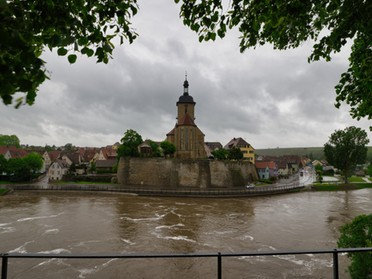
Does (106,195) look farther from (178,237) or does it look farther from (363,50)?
(363,50)

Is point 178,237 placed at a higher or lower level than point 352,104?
lower

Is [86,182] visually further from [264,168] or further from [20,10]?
[20,10]

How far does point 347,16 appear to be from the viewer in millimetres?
3951

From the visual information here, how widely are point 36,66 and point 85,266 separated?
36.4ft

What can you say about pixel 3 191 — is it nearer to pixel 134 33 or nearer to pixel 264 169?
pixel 134 33

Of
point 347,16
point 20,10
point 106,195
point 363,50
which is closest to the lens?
point 20,10

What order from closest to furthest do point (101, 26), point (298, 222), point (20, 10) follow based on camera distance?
point (20, 10), point (101, 26), point (298, 222)

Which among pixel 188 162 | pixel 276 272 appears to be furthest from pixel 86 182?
pixel 276 272

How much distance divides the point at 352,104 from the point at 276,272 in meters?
7.56

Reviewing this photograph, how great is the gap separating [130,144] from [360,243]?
38962 mm

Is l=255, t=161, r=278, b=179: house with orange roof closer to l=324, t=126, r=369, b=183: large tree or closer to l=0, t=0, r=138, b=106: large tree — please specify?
l=324, t=126, r=369, b=183: large tree

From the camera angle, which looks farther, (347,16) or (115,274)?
(115,274)

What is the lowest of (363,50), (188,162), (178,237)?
(178,237)

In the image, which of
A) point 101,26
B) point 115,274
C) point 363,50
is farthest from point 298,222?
point 101,26
